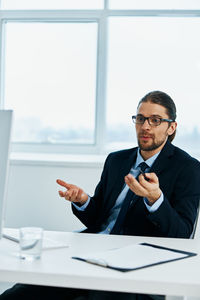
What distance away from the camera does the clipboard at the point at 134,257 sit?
123 centimetres

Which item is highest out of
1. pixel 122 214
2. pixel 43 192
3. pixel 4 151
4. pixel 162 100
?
pixel 162 100

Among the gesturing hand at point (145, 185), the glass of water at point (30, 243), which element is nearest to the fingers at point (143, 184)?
the gesturing hand at point (145, 185)

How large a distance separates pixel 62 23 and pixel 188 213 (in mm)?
2454

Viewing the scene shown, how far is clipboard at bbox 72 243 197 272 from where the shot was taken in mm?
1230

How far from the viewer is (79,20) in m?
3.68

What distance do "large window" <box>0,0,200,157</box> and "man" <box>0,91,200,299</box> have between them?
1.48 m

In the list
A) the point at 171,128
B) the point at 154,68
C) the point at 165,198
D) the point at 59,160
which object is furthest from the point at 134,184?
the point at 154,68

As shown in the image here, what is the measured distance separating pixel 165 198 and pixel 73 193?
41 centimetres

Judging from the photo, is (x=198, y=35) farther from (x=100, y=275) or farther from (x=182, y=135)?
(x=100, y=275)

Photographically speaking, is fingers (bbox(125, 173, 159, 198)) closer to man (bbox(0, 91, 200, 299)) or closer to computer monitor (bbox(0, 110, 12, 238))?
man (bbox(0, 91, 200, 299))

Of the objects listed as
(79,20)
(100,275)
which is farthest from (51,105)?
(100,275)

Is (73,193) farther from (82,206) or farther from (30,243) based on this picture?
(30,243)

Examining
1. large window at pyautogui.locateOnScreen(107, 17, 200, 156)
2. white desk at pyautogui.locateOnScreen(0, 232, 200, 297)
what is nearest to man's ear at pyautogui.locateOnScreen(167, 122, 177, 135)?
white desk at pyautogui.locateOnScreen(0, 232, 200, 297)

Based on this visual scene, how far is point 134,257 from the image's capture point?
1.32 meters
